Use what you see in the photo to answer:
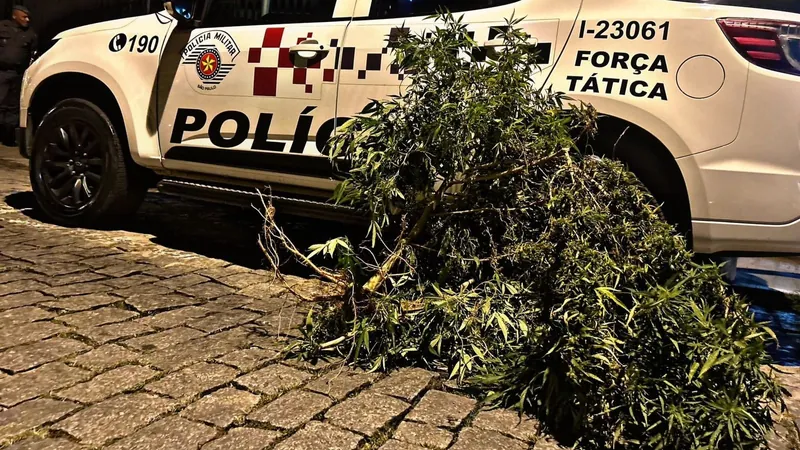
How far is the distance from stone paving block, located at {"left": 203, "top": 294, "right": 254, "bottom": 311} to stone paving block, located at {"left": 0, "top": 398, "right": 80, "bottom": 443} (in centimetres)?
101

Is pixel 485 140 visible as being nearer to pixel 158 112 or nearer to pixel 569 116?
pixel 569 116

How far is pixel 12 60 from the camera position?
8.59 m

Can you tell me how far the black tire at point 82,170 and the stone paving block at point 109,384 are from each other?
7.15 ft

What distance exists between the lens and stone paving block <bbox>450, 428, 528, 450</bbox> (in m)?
2.03

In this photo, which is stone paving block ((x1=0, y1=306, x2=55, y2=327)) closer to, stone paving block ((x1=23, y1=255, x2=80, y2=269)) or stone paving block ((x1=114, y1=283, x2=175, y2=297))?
stone paving block ((x1=114, y1=283, x2=175, y2=297))

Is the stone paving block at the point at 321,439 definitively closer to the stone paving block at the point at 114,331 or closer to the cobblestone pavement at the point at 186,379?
the cobblestone pavement at the point at 186,379

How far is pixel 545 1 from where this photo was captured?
9.95 ft

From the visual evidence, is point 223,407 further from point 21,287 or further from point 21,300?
point 21,287

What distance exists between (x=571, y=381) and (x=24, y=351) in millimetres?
1886

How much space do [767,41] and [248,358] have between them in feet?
7.43

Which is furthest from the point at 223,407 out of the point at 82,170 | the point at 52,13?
the point at 52,13

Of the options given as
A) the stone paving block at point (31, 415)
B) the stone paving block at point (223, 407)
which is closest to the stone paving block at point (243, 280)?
the stone paving block at point (223, 407)

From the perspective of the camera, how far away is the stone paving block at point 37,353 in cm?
238

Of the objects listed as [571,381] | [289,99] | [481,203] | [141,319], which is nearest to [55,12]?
[289,99]
